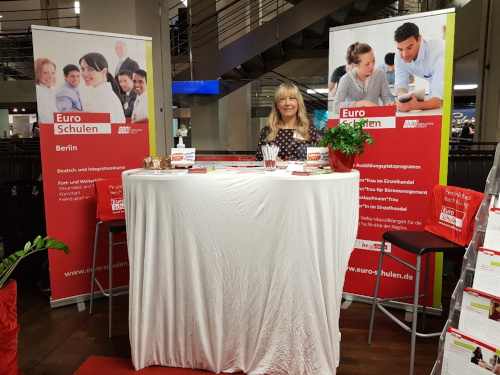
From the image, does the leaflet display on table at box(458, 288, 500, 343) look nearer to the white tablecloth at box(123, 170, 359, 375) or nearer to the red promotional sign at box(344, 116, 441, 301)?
the white tablecloth at box(123, 170, 359, 375)

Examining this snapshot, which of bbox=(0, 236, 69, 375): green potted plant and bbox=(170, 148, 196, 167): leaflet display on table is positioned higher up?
bbox=(170, 148, 196, 167): leaflet display on table

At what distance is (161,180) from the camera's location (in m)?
1.91

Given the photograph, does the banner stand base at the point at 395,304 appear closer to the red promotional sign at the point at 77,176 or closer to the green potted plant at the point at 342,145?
the green potted plant at the point at 342,145

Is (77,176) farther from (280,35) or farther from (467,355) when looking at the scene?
(280,35)

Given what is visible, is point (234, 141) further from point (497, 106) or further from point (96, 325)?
point (497, 106)

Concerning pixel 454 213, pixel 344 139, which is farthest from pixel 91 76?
pixel 454 213

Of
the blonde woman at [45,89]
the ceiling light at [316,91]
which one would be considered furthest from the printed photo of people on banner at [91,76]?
the ceiling light at [316,91]

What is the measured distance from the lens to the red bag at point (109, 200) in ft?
9.04

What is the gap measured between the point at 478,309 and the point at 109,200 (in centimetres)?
234

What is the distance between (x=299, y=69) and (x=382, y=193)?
25.6 ft

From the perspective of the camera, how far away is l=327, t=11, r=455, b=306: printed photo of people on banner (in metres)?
2.65

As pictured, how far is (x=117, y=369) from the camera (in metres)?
2.16

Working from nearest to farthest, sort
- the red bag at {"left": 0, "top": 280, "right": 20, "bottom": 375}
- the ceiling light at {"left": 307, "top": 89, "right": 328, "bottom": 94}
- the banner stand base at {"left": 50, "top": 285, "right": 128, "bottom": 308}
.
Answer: the red bag at {"left": 0, "top": 280, "right": 20, "bottom": 375} → the banner stand base at {"left": 50, "top": 285, "right": 128, "bottom": 308} → the ceiling light at {"left": 307, "top": 89, "right": 328, "bottom": 94}

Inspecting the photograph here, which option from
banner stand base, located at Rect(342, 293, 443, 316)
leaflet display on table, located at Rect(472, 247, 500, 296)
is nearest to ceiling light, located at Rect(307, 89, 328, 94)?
banner stand base, located at Rect(342, 293, 443, 316)
